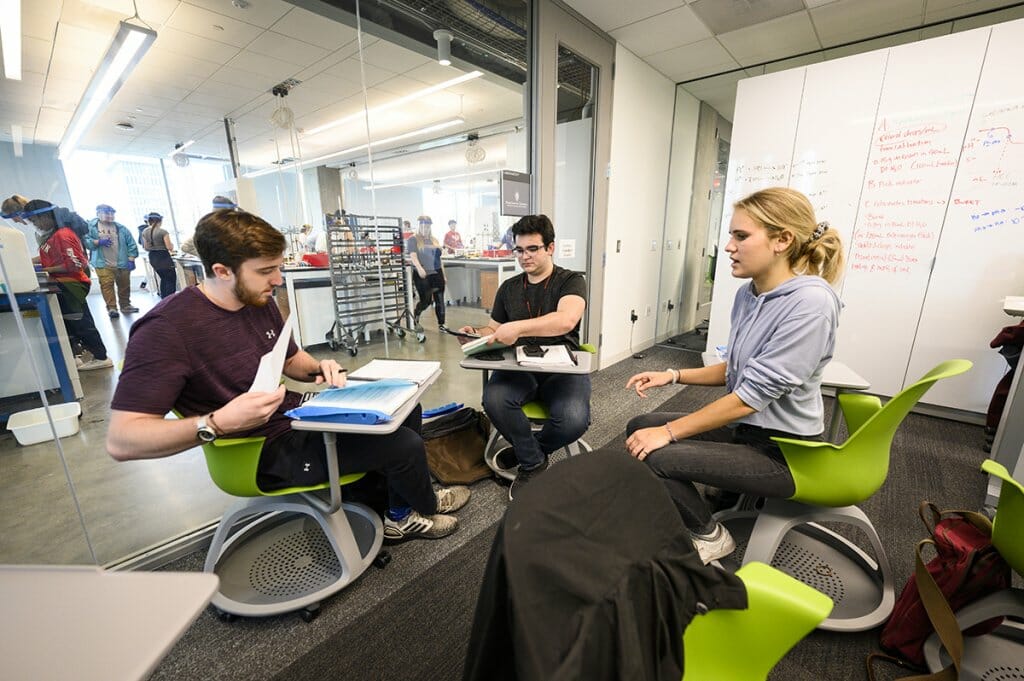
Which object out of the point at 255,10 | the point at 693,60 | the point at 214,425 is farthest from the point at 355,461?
the point at 693,60

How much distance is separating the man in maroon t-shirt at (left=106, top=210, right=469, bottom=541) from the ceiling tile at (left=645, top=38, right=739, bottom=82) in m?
3.79

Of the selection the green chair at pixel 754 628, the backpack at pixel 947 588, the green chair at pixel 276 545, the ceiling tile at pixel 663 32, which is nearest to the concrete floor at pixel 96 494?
the green chair at pixel 276 545

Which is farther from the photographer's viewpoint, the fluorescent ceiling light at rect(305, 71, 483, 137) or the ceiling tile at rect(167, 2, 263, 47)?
the fluorescent ceiling light at rect(305, 71, 483, 137)

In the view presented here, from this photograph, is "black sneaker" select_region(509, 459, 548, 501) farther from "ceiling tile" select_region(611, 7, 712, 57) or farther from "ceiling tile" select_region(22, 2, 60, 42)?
"ceiling tile" select_region(611, 7, 712, 57)

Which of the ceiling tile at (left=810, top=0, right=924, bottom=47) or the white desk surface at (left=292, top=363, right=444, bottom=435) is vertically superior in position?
the ceiling tile at (left=810, top=0, right=924, bottom=47)

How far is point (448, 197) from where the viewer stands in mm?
3783

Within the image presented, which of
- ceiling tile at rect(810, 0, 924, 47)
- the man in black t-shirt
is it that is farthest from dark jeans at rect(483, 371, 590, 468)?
ceiling tile at rect(810, 0, 924, 47)

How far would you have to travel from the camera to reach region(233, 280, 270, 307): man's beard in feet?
4.38

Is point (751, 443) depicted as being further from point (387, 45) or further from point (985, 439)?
point (387, 45)

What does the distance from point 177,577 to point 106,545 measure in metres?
1.61

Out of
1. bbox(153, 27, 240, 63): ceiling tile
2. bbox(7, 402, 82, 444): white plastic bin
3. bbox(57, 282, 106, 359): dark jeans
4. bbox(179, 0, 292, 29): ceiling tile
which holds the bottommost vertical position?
bbox(7, 402, 82, 444): white plastic bin

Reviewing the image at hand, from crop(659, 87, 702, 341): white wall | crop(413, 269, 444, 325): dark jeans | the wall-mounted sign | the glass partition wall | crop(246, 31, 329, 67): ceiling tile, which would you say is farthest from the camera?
crop(659, 87, 702, 341): white wall

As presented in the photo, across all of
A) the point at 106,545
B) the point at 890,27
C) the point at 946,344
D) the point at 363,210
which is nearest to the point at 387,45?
the point at 363,210

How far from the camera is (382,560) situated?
62.9 inches
